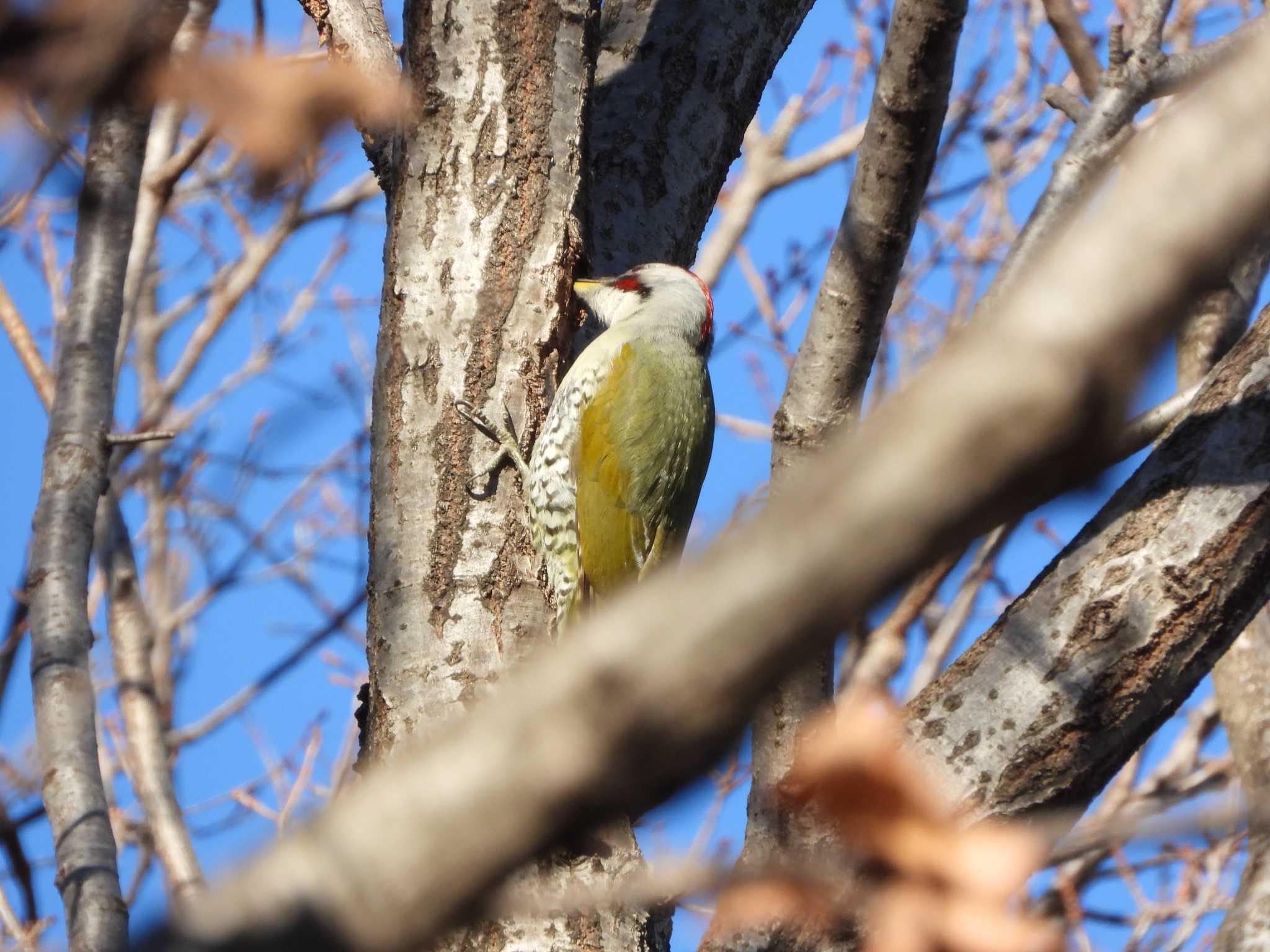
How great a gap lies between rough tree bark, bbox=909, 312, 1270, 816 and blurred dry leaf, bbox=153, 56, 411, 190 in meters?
1.61

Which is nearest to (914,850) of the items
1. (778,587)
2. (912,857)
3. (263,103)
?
(912,857)

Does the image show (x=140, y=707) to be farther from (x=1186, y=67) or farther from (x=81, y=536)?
(x=1186, y=67)

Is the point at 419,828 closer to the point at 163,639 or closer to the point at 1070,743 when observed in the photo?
the point at 1070,743

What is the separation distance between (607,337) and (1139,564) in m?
2.48

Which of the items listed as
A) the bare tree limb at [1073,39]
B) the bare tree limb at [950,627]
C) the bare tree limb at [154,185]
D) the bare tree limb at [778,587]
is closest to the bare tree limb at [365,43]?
the bare tree limb at [154,185]

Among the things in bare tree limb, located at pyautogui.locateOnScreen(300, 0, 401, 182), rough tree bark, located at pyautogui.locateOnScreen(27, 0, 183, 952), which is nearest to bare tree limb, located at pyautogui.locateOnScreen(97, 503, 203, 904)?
rough tree bark, located at pyautogui.locateOnScreen(27, 0, 183, 952)

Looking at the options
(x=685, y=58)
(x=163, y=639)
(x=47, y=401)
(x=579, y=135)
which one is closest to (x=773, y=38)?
(x=685, y=58)

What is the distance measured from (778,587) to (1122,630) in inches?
77.2

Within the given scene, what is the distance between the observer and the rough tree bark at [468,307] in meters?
2.87

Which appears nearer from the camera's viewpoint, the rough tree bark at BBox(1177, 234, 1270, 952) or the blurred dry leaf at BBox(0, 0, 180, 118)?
the blurred dry leaf at BBox(0, 0, 180, 118)

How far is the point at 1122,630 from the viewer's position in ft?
8.18

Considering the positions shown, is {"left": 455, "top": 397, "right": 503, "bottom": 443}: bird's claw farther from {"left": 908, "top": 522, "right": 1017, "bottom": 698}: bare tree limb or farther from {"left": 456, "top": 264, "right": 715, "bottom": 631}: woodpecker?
{"left": 908, "top": 522, "right": 1017, "bottom": 698}: bare tree limb

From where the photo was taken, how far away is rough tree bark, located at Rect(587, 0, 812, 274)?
3.79 m

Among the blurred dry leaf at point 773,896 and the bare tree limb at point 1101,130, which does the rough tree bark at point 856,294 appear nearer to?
the bare tree limb at point 1101,130
